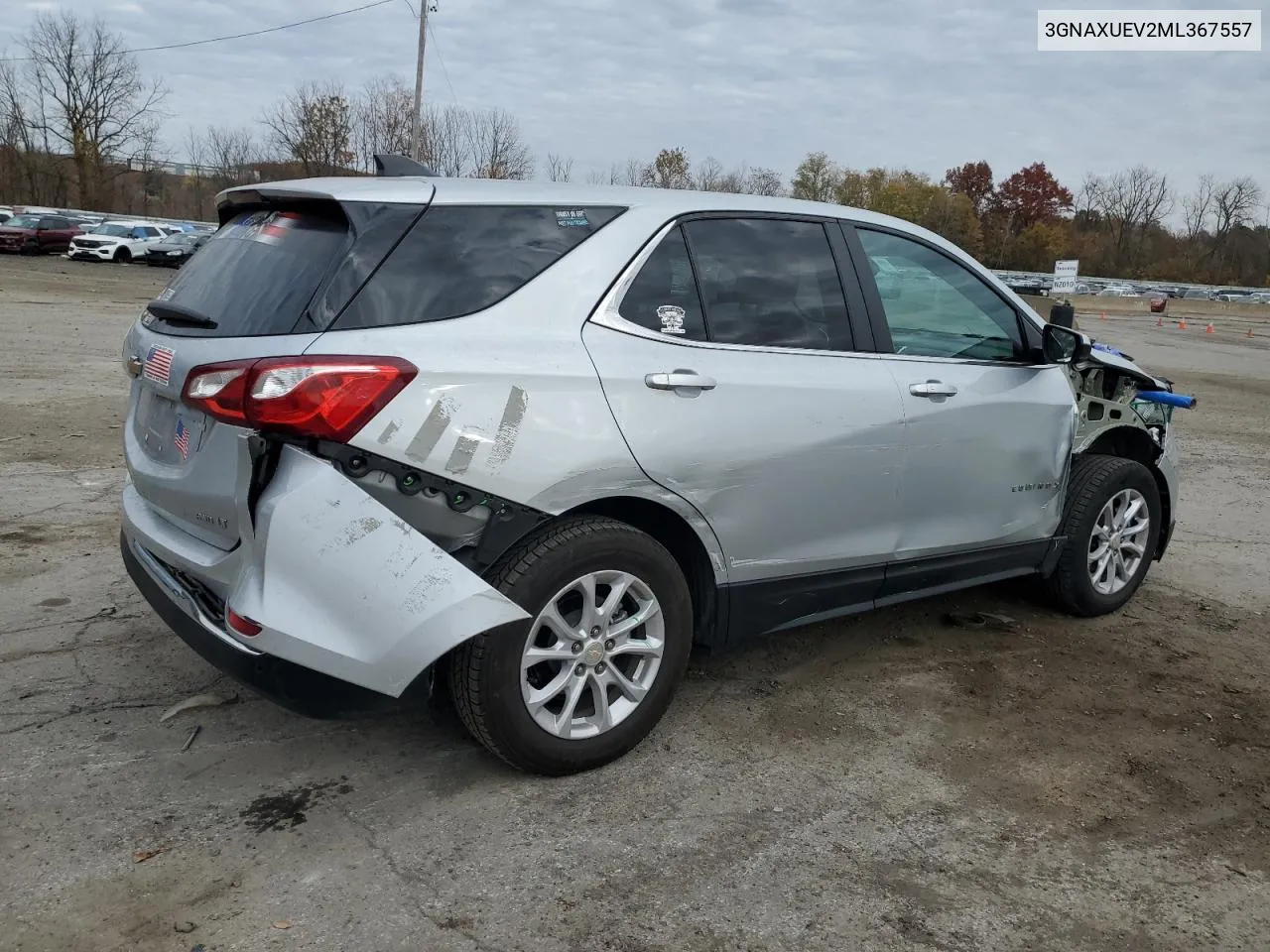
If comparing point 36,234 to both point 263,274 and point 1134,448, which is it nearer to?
point 263,274

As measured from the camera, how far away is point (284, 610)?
279 cm

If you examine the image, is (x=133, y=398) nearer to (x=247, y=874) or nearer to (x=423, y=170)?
(x=423, y=170)

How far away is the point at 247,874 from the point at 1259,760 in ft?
10.8

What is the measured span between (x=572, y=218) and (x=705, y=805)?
1864 mm

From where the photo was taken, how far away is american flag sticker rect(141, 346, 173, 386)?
3096mm

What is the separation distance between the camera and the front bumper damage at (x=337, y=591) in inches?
109

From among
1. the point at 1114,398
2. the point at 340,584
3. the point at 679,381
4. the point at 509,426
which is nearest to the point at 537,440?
the point at 509,426

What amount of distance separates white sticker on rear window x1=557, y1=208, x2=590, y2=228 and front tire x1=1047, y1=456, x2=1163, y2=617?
2789mm

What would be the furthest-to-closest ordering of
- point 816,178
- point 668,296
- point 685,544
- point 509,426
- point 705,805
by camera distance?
1. point 816,178
2. point 685,544
3. point 668,296
4. point 705,805
5. point 509,426

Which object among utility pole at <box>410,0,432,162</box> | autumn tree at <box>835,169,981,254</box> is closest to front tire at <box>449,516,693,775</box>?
utility pole at <box>410,0,432,162</box>

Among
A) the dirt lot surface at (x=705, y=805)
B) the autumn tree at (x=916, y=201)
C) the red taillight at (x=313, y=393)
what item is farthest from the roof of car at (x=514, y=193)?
the autumn tree at (x=916, y=201)

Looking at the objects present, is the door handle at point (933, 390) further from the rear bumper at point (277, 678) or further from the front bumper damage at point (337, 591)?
the rear bumper at point (277, 678)

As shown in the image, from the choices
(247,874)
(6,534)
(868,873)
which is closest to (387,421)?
(247,874)

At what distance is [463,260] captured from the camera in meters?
3.08
